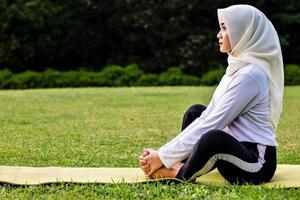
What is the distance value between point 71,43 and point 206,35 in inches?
240

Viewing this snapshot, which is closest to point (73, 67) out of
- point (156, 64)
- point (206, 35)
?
point (156, 64)

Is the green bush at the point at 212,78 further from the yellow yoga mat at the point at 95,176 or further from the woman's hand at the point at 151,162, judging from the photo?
the woman's hand at the point at 151,162

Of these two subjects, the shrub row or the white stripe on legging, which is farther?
the shrub row

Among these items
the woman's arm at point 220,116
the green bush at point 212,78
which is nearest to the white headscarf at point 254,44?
the woman's arm at point 220,116

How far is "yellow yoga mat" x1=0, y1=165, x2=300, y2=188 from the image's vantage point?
3648 millimetres

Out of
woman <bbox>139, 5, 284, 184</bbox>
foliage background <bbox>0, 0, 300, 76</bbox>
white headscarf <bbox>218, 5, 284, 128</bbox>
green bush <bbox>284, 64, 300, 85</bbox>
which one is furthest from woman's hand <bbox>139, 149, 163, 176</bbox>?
foliage background <bbox>0, 0, 300, 76</bbox>

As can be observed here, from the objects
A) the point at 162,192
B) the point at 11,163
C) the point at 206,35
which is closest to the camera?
the point at 162,192

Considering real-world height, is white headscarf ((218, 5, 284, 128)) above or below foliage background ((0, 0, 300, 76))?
above

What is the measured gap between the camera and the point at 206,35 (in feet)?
82.0

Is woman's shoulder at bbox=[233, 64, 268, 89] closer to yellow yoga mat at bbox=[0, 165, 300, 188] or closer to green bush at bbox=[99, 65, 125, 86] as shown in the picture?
yellow yoga mat at bbox=[0, 165, 300, 188]

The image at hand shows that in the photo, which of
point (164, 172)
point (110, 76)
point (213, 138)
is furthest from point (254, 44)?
point (110, 76)

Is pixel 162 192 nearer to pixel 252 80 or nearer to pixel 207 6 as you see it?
pixel 252 80

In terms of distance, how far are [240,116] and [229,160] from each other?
0.99 feet

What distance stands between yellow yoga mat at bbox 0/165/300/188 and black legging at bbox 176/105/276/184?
0.09 m
